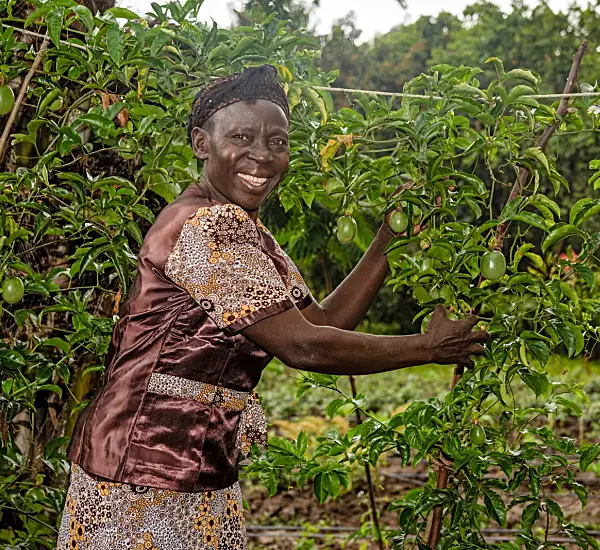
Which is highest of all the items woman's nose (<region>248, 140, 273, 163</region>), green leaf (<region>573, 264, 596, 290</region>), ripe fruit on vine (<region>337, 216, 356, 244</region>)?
woman's nose (<region>248, 140, 273, 163</region>)

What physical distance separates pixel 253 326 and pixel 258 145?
31 cm

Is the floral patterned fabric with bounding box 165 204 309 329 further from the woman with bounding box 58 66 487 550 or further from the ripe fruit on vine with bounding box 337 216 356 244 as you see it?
the ripe fruit on vine with bounding box 337 216 356 244

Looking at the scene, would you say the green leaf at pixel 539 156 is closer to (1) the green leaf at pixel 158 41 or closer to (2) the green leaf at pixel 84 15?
(1) the green leaf at pixel 158 41

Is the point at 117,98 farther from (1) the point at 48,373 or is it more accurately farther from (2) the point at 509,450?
(2) the point at 509,450

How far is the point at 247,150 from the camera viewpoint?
4.49 feet

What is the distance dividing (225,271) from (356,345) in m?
0.24

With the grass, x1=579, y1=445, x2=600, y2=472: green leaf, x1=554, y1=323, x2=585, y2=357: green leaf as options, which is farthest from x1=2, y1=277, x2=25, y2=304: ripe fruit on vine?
the grass

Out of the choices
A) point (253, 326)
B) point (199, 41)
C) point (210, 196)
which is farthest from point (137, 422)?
point (199, 41)

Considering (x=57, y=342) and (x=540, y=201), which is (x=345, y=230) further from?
(x=57, y=342)

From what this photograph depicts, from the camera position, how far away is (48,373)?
179 cm

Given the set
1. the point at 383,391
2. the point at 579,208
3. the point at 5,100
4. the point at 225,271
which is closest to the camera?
the point at 225,271

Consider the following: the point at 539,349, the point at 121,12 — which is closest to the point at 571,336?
the point at 539,349

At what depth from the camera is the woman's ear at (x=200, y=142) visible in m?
1.42

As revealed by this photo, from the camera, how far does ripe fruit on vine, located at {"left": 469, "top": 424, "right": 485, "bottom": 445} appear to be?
1.52 meters
